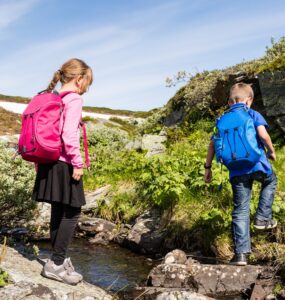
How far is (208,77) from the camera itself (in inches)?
640

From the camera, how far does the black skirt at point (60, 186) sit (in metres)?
4.75

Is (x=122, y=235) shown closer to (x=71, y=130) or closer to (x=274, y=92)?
(x=71, y=130)

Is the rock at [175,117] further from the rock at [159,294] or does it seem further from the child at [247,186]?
the rock at [159,294]

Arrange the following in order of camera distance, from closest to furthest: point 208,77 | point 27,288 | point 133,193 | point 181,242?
point 27,288
point 181,242
point 133,193
point 208,77

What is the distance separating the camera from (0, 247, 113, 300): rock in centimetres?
431

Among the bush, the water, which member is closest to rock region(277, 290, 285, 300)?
the water

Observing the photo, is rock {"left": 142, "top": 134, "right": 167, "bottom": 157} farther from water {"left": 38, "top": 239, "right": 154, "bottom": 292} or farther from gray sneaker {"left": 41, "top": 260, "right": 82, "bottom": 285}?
gray sneaker {"left": 41, "top": 260, "right": 82, "bottom": 285}

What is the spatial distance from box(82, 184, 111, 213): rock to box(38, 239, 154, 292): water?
4.20 feet

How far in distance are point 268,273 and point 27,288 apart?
10.5 ft

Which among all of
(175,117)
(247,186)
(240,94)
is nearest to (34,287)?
(247,186)

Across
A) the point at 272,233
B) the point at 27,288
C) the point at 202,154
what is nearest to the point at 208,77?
the point at 202,154

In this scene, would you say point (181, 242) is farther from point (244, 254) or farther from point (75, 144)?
point (75, 144)

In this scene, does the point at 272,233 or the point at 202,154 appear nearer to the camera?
the point at 272,233

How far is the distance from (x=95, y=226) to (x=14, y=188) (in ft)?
9.30
